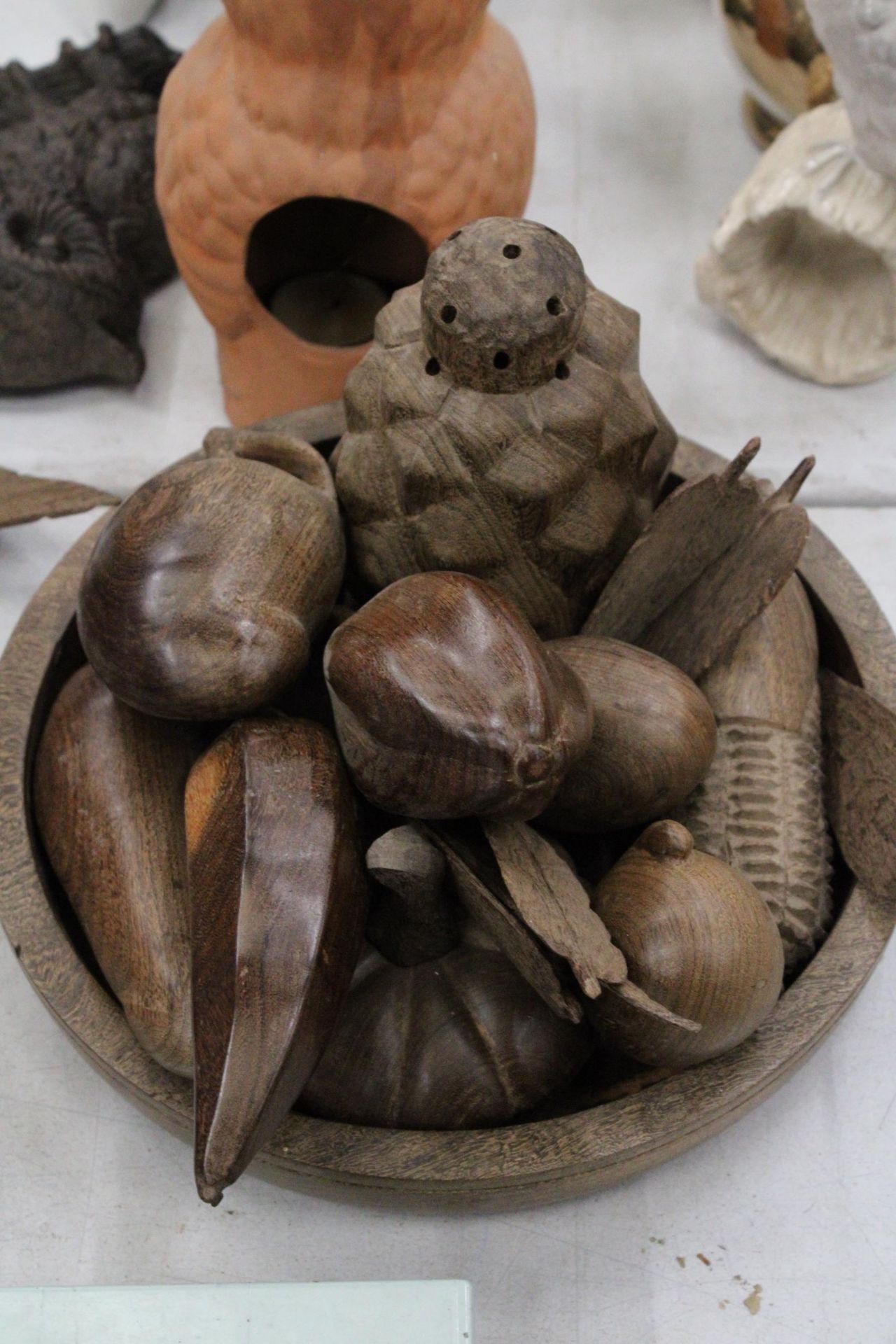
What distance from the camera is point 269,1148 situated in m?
0.42

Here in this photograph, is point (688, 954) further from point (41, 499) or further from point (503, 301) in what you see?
point (41, 499)

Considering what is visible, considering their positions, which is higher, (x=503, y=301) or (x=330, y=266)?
(x=503, y=301)

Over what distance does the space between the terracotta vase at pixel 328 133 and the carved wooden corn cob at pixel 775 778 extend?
304 mm

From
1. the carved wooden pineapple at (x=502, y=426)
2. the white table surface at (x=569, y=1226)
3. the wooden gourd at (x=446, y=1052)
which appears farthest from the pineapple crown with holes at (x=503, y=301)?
the white table surface at (x=569, y=1226)

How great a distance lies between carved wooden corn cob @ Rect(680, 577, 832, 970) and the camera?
466mm

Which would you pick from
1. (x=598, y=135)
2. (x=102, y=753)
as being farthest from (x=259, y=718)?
(x=598, y=135)

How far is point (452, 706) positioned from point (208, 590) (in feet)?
0.33

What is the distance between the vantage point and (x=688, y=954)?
409 millimetres

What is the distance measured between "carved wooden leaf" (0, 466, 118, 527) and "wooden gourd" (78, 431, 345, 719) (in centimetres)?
19

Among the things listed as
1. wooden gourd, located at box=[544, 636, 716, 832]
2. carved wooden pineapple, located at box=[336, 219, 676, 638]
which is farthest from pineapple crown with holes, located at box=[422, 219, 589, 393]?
wooden gourd, located at box=[544, 636, 716, 832]

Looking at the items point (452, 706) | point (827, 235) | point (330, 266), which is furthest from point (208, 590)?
point (827, 235)

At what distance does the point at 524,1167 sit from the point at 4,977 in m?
0.29

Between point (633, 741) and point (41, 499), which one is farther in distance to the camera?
point (41, 499)

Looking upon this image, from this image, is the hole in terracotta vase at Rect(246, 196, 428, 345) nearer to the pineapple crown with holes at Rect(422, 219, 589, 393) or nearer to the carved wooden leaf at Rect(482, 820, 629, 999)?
the pineapple crown with holes at Rect(422, 219, 589, 393)
